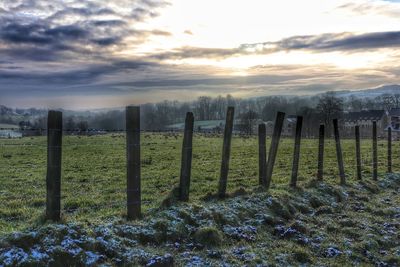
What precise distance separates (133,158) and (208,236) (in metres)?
2.20

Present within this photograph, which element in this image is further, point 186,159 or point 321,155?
point 321,155

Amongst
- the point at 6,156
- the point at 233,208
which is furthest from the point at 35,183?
the point at 6,156

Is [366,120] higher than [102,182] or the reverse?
higher

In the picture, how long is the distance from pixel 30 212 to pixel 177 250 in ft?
13.5

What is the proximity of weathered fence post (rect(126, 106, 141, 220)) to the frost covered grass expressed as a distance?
1.47 feet

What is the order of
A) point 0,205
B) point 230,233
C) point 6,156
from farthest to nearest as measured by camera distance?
point 6,156, point 0,205, point 230,233

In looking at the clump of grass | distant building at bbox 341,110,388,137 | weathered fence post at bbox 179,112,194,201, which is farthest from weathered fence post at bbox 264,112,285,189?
distant building at bbox 341,110,388,137

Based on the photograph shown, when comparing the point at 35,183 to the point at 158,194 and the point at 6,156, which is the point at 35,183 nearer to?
the point at 158,194

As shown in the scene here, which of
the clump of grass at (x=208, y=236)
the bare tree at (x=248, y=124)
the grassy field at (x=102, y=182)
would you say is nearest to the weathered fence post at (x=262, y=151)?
the grassy field at (x=102, y=182)

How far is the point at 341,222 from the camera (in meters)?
9.73

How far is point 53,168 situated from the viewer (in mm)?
7348

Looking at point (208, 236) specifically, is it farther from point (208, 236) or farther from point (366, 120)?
point (366, 120)

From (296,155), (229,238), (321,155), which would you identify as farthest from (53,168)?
(321,155)

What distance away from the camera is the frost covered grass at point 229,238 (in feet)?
21.2
